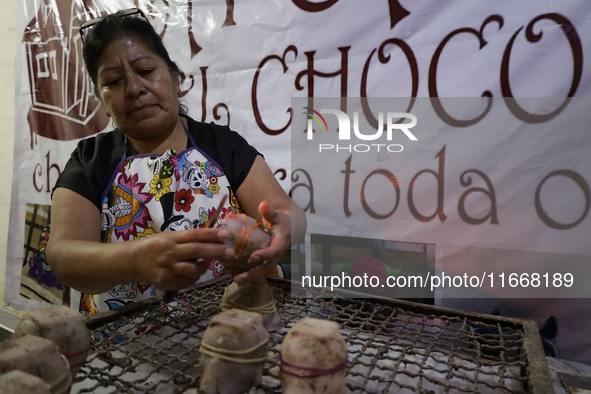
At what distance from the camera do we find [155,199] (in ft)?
4.99

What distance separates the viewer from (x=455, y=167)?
1.67 metres

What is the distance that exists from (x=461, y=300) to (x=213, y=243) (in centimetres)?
129

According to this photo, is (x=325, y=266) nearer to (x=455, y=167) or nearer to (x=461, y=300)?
(x=461, y=300)

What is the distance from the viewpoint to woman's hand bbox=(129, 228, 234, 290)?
96 cm

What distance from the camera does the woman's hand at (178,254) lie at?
0.96 meters

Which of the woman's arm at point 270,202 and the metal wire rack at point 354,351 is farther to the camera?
the woman's arm at point 270,202

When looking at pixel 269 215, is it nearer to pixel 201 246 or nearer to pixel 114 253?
pixel 201 246

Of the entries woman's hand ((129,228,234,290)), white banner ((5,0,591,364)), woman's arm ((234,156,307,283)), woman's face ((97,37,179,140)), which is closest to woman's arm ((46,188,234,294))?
woman's hand ((129,228,234,290))

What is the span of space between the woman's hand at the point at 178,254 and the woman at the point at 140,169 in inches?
14.5

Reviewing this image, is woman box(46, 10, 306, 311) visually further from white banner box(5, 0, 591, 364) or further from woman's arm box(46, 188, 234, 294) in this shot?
white banner box(5, 0, 591, 364)

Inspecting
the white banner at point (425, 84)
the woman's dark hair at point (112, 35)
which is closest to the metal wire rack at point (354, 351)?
the white banner at point (425, 84)

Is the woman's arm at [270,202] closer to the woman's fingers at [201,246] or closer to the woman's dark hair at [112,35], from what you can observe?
the woman's fingers at [201,246]

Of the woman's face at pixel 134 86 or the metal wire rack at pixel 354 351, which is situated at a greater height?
the woman's face at pixel 134 86

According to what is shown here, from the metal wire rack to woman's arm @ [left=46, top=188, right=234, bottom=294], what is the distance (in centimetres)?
18
